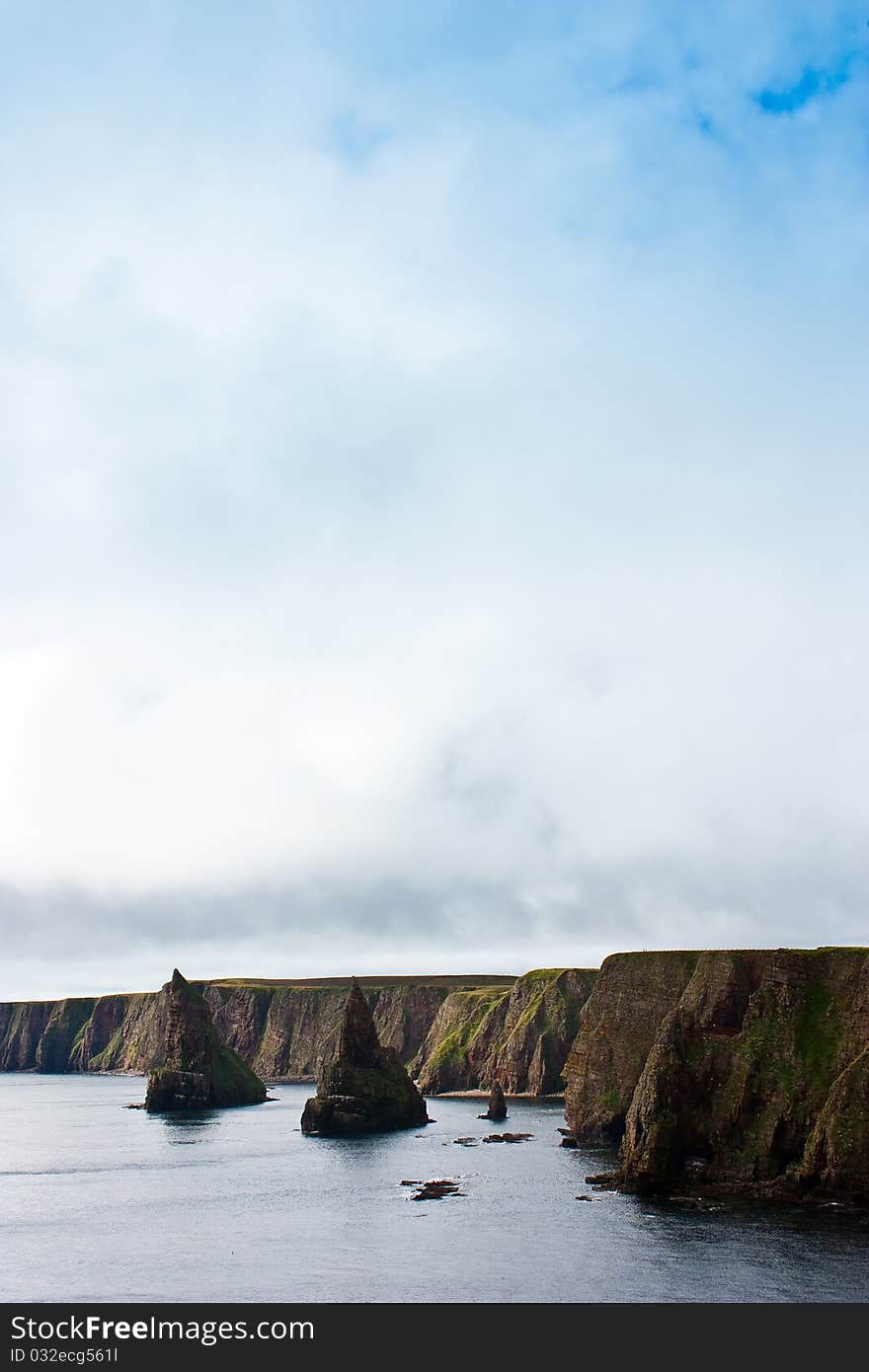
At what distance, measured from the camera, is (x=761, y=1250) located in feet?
309

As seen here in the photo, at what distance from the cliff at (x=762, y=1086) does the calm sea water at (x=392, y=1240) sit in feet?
27.2

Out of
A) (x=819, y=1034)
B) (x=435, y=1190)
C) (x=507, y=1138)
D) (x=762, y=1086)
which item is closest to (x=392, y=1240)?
(x=435, y=1190)

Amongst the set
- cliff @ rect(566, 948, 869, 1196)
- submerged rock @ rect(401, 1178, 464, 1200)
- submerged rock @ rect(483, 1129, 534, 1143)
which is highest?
cliff @ rect(566, 948, 869, 1196)

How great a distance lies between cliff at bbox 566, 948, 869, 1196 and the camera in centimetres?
11906

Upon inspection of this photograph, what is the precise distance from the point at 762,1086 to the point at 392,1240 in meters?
51.8

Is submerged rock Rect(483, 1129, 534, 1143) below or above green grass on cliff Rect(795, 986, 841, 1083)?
below

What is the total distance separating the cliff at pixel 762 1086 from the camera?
11906 cm

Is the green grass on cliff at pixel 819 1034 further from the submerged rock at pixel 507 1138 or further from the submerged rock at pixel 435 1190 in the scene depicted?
the submerged rock at pixel 507 1138

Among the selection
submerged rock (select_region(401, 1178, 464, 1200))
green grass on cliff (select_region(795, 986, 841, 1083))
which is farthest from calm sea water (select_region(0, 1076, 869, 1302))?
green grass on cliff (select_region(795, 986, 841, 1083))

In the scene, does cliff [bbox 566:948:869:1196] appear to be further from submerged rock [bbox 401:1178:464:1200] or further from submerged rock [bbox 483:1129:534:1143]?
submerged rock [bbox 483:1129:534:1143]

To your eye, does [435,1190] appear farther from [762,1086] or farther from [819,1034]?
[819,1034]

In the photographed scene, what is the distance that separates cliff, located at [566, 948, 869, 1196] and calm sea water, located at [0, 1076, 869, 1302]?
8.28 meters
